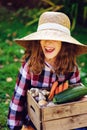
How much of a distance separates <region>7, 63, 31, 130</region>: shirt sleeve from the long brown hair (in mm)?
106

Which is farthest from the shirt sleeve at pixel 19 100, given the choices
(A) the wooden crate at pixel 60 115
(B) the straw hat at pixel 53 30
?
(B) the straw hat at pixel 53 30

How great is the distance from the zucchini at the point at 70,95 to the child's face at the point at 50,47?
340 mm

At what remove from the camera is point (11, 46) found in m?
6.63

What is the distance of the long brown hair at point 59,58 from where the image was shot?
360 cm

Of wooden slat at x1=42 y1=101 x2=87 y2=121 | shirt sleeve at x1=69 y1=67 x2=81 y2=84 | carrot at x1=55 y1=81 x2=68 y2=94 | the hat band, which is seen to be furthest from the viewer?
shirt sleeve at x1=69 y1=67 x2=81 y2=84

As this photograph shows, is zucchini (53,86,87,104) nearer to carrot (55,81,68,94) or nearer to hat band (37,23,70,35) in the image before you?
carrot (55,81,68,94)

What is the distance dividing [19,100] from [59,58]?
55 cm

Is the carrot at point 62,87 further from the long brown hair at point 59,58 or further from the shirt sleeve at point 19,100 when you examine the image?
the shirt sleeve at point 19,100

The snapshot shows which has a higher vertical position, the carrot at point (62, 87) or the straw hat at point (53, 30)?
the straw hat at point (53, 30)

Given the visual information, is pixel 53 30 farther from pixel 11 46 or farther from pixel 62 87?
pixel 11 46

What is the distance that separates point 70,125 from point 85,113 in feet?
0.54

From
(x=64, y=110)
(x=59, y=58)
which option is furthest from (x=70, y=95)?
(x=59, y=58)

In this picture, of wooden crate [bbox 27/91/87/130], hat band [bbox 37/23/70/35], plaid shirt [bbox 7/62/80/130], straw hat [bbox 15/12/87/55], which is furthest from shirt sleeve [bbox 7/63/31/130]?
hat band [bbox 37/23/70/35]

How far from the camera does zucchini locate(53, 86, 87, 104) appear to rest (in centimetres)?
334
